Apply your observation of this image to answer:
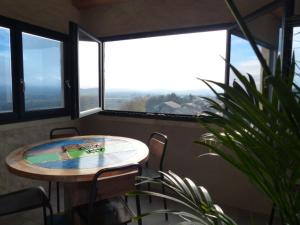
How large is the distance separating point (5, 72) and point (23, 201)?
157cm

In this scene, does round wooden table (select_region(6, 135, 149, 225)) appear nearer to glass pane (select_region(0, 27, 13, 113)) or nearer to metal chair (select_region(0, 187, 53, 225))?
metal chair (select_region(0, 187, 53, 225))

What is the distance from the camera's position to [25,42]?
2.79 m

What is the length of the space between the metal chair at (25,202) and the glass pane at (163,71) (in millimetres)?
1812

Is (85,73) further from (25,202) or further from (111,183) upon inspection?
(111,183)

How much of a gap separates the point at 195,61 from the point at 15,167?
223cm

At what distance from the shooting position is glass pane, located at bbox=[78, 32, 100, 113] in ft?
9.55

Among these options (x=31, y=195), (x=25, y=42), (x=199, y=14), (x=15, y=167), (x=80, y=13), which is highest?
(x=80, y=13)

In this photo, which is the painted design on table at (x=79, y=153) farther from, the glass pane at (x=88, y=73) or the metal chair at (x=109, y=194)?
the glass pane at (x=88, y=73)

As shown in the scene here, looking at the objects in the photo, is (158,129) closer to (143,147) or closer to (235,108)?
(143,147)

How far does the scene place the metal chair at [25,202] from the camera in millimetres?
1596

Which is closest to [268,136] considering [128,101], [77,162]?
[77,162]

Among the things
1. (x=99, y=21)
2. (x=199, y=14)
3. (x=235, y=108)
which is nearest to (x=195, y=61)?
(x=199, y=14)

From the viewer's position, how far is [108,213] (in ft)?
5.32

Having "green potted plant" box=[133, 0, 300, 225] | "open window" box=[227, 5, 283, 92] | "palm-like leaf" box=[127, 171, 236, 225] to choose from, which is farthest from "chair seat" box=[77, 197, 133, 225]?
"open window" box=[227, 5, 283, 92]
